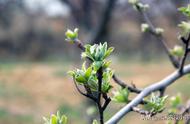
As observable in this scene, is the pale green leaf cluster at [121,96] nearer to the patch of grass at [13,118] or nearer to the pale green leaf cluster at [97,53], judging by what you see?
the pale green leaf cluster at [97,53]

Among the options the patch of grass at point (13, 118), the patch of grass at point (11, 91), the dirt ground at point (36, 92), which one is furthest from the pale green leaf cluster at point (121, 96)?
the patch of grass at point (11, 91)

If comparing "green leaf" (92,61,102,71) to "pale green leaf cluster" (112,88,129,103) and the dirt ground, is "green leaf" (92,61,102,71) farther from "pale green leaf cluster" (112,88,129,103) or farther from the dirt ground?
the dirt ground

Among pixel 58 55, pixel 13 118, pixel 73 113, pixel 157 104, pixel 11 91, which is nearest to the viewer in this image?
pixel 157 104

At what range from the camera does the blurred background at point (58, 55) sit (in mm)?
9703

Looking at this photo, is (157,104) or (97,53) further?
(157,104)

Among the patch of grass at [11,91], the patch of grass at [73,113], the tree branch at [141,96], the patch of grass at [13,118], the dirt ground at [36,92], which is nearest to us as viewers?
the tree branch at [141,96]

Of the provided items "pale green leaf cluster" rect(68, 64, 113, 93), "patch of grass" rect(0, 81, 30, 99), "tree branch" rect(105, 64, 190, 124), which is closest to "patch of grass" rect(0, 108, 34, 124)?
"patch of grass" rect(0, 81, 30, 99)

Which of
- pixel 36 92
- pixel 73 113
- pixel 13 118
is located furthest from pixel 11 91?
pixel 13 118

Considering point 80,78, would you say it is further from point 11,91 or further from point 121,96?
point 11,91

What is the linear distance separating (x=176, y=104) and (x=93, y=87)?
787 millimetres

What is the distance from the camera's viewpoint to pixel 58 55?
2752cm

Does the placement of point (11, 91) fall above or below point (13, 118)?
above

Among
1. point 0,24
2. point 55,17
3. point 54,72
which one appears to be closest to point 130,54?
point 55,17

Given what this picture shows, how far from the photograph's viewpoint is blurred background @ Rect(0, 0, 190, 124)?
9.70m
